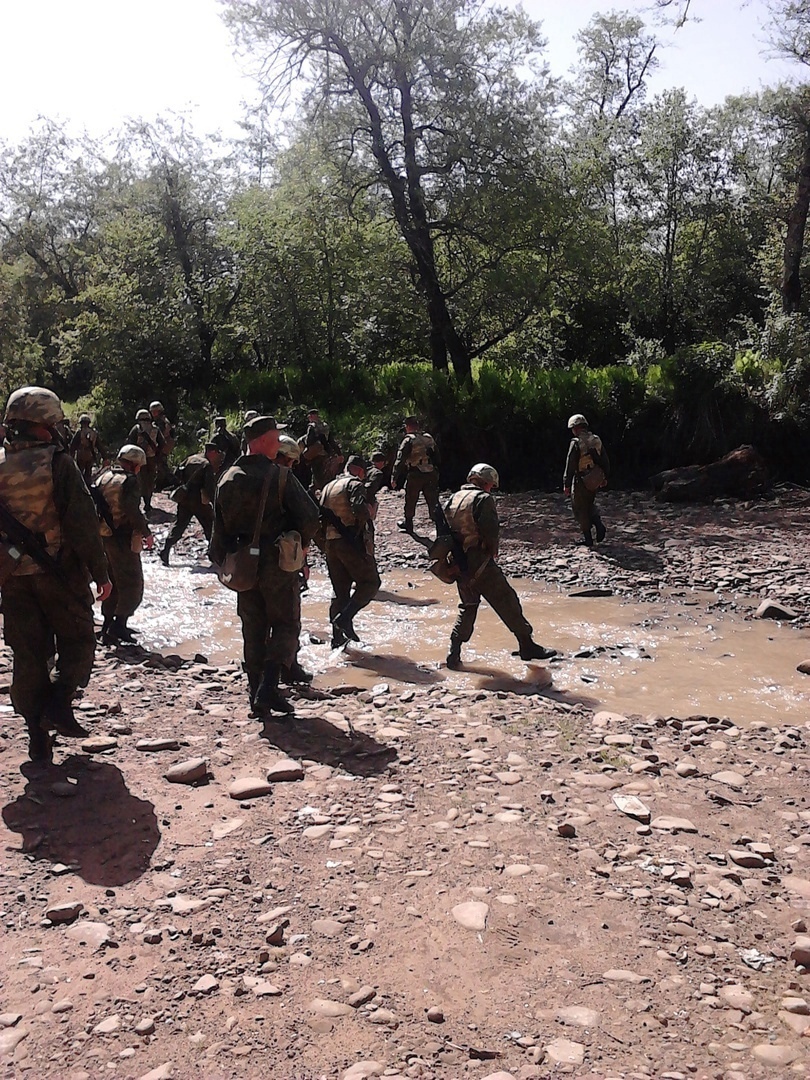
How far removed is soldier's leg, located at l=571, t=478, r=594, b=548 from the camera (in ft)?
41.4

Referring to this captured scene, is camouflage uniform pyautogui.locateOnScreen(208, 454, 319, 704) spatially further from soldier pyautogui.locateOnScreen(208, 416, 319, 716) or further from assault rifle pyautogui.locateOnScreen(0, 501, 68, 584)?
assault rifle pyautogui.locateOnScreen(0, 501, 68, 584)

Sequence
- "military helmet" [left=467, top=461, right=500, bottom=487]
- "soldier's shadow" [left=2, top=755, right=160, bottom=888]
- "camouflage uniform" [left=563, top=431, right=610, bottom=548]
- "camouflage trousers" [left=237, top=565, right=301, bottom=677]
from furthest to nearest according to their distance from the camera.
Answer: "camouflage uniform" [left=563, top=431, right=610, bottom=548]
"military helmet" [left=467, top=461, right=500, bottom=487]
"camouflage trousers" [left=237, top=565, right=301, bottom=677]
"soldier's shadow" [left=2, top=755, right=160, bottom=888]

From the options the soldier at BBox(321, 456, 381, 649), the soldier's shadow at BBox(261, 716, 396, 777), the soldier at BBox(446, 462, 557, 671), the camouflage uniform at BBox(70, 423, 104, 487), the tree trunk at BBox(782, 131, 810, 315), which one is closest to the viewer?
the soldier's shadow at BBox(261, 716, 396, 777)

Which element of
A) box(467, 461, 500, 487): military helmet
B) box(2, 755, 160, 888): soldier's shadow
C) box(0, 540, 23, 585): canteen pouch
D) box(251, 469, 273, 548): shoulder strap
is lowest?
box(2, 755, 160, 888): soldier's shadow

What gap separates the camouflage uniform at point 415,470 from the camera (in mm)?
13852

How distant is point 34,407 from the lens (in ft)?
15.3

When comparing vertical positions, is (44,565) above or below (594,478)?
below

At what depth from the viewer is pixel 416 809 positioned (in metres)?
4.64

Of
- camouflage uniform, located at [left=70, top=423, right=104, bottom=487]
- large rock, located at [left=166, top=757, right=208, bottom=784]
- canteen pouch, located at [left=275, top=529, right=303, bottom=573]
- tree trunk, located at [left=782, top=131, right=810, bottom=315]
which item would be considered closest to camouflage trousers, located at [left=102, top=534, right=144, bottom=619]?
camouflage uniform, located at [left=70, top=423, right=104, bottom=487]

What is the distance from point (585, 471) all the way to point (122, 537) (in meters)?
6.88

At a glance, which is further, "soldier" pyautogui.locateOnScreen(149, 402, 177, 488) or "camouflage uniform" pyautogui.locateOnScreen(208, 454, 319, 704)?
"soldier" pyautogui.locateOnScreen(149, 402, 177, 488)

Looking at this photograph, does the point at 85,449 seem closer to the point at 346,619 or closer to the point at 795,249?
the point at 346,619

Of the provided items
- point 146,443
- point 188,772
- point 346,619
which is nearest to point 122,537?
point 346,619

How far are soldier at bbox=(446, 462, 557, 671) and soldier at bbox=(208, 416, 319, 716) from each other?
2.03m
